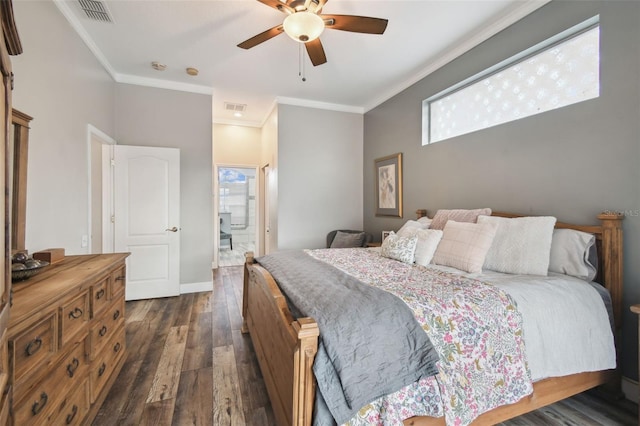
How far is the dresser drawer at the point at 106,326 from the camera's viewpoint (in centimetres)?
173

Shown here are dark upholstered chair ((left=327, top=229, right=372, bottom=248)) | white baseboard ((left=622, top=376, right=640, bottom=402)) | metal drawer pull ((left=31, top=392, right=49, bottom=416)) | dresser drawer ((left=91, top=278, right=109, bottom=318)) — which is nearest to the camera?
metal drawer pull ((left=31, top=392, right=49, bottom=416))

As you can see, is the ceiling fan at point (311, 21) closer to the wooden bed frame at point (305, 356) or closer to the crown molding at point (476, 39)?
the crown molding at point (476, 39)

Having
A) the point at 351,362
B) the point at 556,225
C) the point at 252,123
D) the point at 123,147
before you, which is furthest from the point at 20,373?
the point at 252,123

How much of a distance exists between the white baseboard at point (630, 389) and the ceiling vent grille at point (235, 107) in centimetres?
527

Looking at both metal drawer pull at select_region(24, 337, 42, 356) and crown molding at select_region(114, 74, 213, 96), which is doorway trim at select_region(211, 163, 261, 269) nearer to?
crown molding at select_region(114, 74, 213, 96)

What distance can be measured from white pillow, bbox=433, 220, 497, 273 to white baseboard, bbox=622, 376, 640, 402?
3.70ft

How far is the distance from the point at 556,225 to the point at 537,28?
1621 mm

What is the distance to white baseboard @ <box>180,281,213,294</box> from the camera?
4.11m

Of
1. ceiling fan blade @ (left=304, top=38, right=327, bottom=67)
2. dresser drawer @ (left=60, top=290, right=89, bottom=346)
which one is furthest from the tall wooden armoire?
ceiling fan blade @ (left=304, top=38, right=327, bottom=67)

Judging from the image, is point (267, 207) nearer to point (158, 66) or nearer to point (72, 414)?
point (158, 66)

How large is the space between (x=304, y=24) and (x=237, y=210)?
8.09 m

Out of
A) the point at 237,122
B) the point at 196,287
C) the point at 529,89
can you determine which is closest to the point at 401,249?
the point at 529,89

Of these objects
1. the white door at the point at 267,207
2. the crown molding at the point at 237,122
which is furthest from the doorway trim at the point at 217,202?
the crown molding at the point at 237,122

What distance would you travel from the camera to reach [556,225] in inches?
85.7
